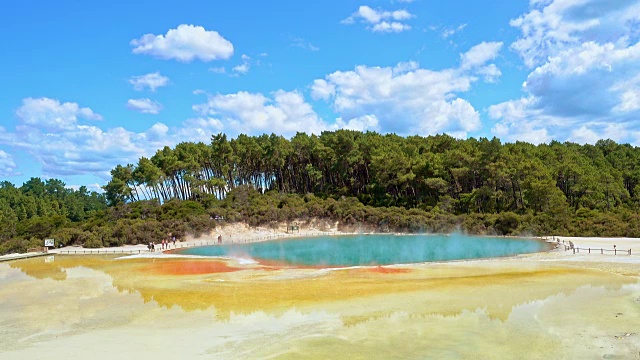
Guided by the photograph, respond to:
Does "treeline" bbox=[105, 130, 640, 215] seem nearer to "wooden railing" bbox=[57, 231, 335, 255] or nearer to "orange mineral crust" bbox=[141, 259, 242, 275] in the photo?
"wooden railing" bbox=[57, 231, 335, 255]

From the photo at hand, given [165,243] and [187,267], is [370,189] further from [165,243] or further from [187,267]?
[187,267]

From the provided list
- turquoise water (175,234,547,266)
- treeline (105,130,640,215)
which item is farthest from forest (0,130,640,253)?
turquoise water (175,234,547,266)

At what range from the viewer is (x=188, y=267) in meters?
33.7

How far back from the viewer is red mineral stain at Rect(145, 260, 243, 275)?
31125mm

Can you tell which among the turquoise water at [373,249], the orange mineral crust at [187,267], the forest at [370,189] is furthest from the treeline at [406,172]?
the orange mineral crust at [187,267]

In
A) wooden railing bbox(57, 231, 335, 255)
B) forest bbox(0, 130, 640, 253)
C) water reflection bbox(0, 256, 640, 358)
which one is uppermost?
forest bbox(0, 130, 640, 253)

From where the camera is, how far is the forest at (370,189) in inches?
2147

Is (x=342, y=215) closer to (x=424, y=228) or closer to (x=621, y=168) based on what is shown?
(x=424, y=228)

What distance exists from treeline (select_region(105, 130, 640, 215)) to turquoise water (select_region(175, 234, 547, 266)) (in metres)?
11.3

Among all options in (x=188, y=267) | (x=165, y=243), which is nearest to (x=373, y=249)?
(x=188, y=267)

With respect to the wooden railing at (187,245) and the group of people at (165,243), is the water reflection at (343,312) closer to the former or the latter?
the group of people at (165,243)

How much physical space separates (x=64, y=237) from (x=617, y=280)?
5317 centimetres

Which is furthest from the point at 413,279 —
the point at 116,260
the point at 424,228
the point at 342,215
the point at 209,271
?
the point at 342,215

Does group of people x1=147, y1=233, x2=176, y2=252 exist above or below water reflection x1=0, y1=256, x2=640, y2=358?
above
